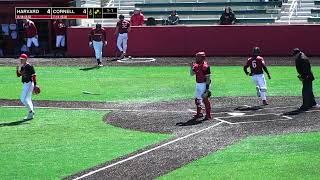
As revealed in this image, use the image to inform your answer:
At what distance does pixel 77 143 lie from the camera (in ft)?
55.1

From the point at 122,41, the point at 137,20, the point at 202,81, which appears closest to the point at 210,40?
the point at 137,20

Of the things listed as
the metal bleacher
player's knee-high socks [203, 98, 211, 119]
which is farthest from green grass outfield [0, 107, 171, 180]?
the metal bleacher

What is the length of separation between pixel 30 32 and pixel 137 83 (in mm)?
10226

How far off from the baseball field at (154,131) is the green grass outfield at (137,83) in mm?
40

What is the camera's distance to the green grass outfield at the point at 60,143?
47.0ft

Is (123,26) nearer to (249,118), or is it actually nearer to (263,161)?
(249,118)

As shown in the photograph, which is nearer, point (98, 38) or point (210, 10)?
point (98, 38)

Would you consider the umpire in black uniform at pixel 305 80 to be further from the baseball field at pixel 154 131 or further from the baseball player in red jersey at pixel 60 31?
the baseball player in red jersey at pixel 60 31

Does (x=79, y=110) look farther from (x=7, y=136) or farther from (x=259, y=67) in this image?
(x=259, y=67)

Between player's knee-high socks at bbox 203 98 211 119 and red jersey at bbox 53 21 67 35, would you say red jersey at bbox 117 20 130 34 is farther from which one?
player's knee-high socks at bbox 203 98 211 119

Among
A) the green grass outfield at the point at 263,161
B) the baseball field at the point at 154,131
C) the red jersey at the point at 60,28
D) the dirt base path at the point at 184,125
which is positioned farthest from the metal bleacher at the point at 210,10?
the green grass outfield at the point at 263,161

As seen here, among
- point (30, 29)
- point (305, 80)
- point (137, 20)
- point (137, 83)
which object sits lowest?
point (137, 83)
